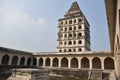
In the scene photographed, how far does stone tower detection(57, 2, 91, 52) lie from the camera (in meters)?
31.8

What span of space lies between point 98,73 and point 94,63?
280 inches

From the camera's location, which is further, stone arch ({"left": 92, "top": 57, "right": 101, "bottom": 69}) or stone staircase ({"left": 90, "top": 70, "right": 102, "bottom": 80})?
stone arch ({"left": 92, "top": 57, "right": 101, "bottom": 69})

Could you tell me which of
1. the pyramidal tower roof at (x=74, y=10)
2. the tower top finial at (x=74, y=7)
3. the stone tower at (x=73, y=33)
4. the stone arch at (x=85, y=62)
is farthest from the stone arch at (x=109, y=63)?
the tower top finial at (x=74, y=7)

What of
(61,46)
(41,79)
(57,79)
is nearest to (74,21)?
(61,46)

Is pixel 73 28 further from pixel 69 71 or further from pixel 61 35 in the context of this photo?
pixel 69 71

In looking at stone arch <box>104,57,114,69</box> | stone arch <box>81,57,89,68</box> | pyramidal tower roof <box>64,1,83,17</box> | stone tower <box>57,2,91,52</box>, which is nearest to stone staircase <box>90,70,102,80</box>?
stone arch <box>104,57,114,69</box>

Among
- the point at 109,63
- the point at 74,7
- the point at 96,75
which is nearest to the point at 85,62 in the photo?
the point at 109,63

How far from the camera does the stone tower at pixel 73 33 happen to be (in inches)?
1254

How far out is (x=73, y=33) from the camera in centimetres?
3353

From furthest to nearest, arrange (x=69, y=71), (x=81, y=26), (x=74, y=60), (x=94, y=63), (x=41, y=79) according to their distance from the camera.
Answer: (x=81, y=26) → (x=74, y=60) → (x=94, y=63) → (x=69, y=71) → (x=41, y=79)

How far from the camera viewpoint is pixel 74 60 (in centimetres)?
2906

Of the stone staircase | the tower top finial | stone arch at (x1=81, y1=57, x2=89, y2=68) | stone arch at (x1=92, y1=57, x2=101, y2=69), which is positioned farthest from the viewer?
the tower top finial

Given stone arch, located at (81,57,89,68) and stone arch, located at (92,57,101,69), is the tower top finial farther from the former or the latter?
stone arch, located at (92,57,101,69)

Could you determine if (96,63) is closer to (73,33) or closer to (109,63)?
(109,63)
